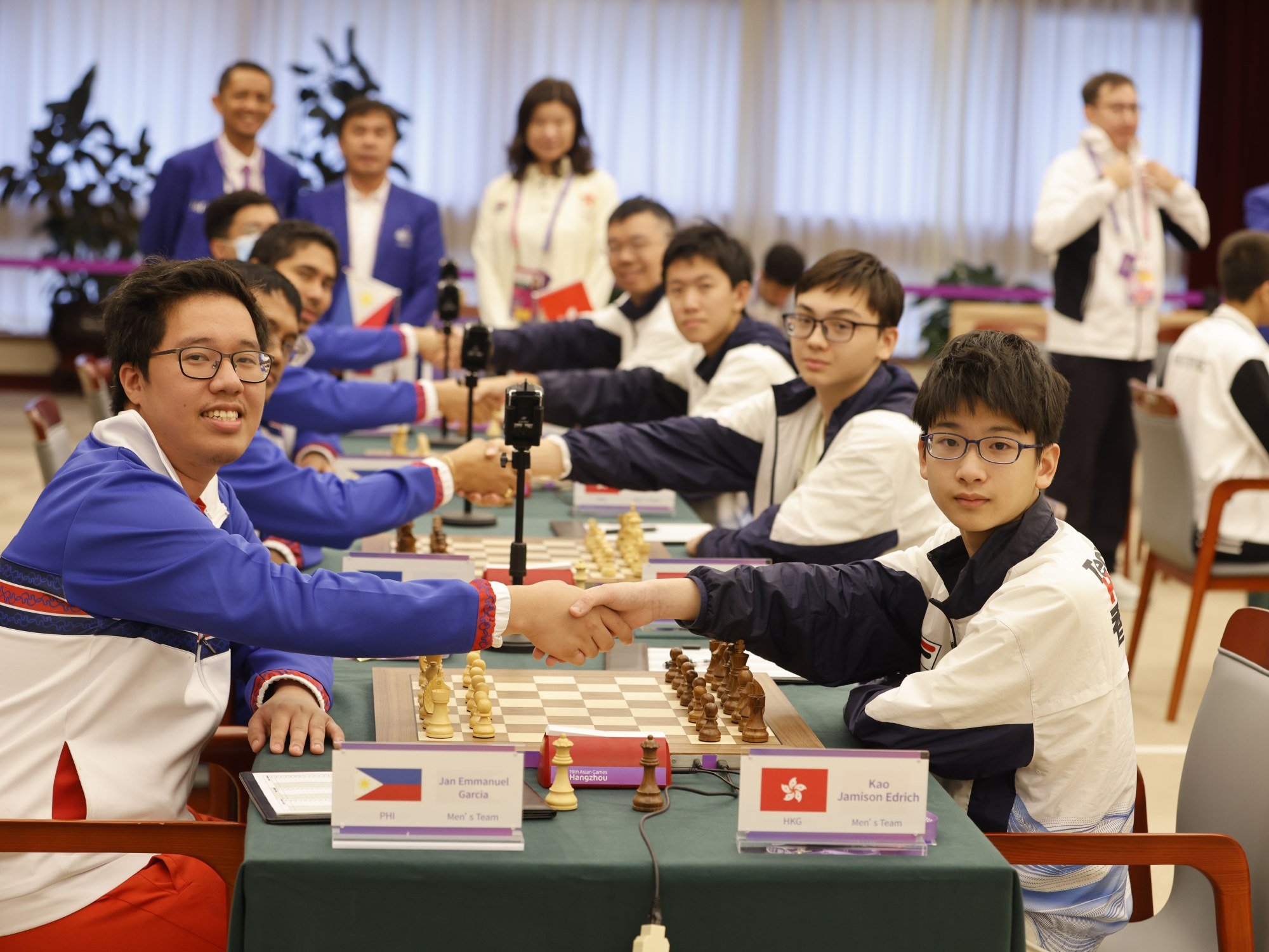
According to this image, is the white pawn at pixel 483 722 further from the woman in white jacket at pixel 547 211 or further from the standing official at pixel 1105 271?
the standing official at pixel 1105 271

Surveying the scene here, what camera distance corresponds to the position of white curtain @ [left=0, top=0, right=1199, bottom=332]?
9.73m

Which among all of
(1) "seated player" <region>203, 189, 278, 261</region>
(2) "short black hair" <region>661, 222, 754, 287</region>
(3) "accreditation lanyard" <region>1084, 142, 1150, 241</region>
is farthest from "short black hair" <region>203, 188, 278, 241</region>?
(3) "accreditation lanyard" <region>1084, 142, 1150, 241</region>

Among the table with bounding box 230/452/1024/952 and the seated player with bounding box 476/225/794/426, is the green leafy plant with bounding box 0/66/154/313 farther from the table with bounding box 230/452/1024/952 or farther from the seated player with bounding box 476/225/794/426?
the table with bounding box 230/452/1024/952

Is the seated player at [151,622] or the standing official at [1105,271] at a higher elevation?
the standing official at [1105,271]

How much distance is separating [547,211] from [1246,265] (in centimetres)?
259

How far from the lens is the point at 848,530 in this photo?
9.21 feet

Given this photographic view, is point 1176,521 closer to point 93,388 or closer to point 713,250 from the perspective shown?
point 713,250

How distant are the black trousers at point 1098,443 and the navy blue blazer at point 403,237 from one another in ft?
8.19

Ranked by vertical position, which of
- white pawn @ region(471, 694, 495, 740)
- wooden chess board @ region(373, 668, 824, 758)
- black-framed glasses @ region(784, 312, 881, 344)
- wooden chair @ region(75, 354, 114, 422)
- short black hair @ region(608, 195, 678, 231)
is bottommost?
wooden chess board @ region(373, 668, 824, 758)

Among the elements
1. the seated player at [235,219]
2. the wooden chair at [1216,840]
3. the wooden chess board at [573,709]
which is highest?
the seated player at [235,219]

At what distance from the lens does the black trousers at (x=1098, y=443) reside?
5.54 m

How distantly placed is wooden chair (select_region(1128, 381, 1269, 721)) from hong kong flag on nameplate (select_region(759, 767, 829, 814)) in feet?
9.57

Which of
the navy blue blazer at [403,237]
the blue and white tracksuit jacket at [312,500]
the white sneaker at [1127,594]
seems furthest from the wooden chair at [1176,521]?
the navy blue blazer at [403,237]

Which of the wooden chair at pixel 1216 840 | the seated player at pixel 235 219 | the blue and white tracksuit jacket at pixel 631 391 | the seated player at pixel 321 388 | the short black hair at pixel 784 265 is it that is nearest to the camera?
the wooden chair at pixel 1216 840
